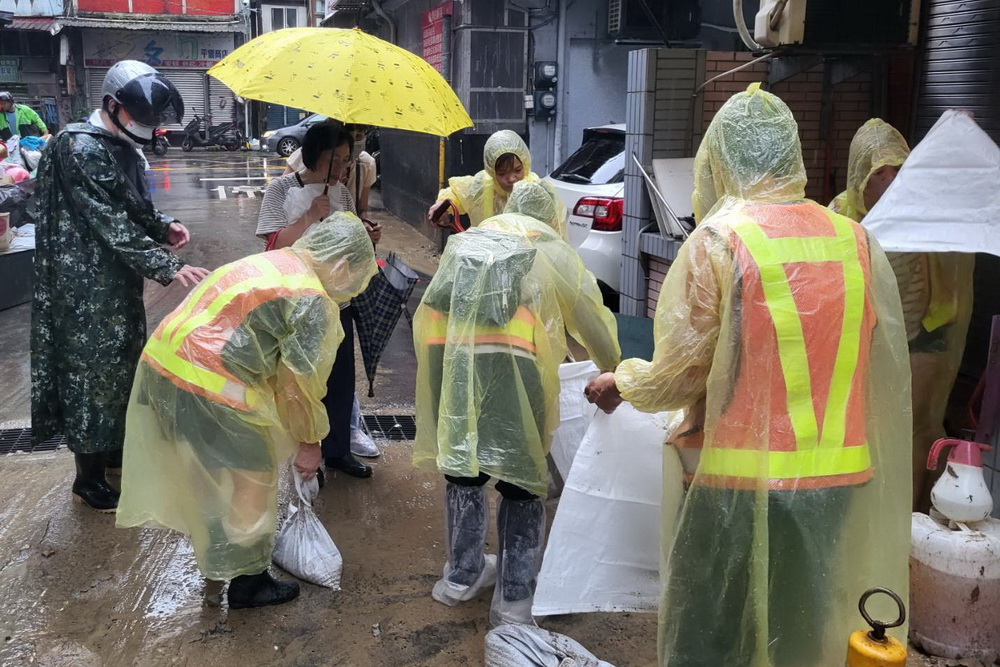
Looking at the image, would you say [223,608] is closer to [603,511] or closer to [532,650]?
[532,650]

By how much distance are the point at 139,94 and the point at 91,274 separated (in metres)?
0.77

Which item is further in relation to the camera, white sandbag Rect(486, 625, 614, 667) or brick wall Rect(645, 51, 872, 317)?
brick wall Rect(645, 51, 872, 317)

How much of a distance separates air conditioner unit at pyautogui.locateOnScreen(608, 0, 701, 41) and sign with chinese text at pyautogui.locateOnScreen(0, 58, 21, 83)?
25.0m

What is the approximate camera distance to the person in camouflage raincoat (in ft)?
11.5

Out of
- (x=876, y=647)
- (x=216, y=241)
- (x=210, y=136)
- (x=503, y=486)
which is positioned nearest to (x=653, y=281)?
(x=503, y=486)

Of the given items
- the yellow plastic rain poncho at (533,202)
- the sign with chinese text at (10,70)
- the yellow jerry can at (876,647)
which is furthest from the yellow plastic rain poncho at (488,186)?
the sign with chinese text at (10,70)

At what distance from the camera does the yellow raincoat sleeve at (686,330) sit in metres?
2.04

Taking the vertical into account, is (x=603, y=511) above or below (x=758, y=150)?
below

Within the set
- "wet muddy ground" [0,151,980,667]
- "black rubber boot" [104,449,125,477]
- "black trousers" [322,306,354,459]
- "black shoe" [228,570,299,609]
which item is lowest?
"wet muddy ground" [0,151,980,667]

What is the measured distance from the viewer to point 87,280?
3.58 metres

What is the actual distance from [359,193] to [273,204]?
56 centimetres

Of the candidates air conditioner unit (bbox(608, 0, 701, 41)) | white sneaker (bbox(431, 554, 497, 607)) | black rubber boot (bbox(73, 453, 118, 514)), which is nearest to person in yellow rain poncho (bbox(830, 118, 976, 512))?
white sneaker (bbox(431, 554, 497, 607))

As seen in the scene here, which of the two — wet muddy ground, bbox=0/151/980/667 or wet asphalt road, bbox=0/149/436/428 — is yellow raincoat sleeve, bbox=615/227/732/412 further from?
wet asphalt road, bbox=0/149/436/428

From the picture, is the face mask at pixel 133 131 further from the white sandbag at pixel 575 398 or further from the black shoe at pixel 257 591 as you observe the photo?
the white sandbag at pixel 575 398
